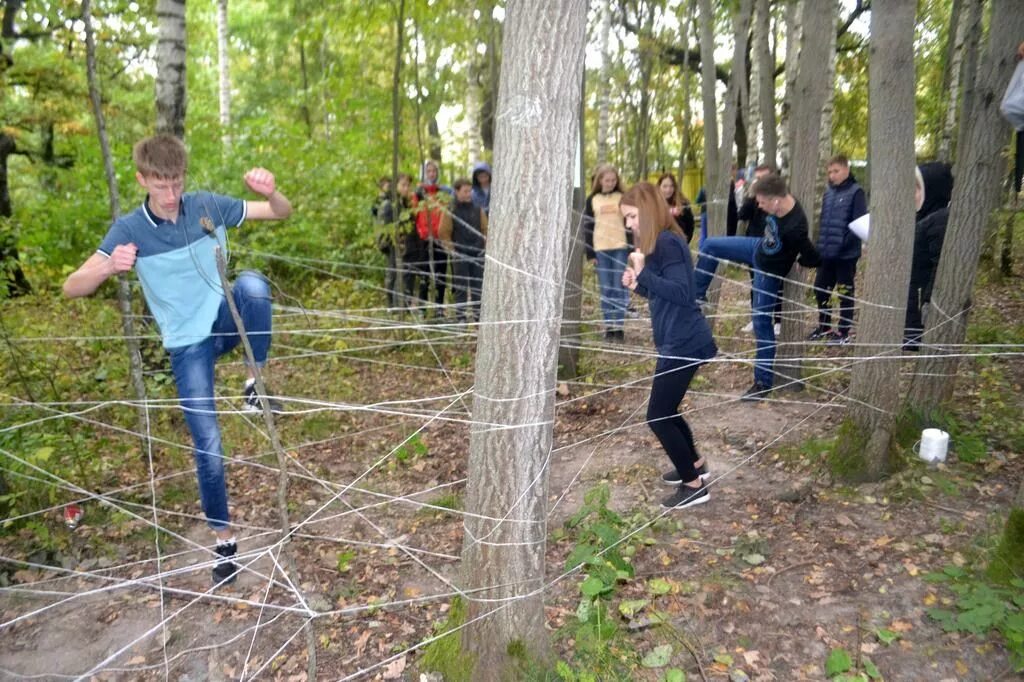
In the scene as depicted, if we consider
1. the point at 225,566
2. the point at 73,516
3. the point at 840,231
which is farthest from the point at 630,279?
the point at 840,231

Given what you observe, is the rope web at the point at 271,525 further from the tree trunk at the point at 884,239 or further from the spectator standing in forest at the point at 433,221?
the spectator standing in forest at the point at 433,221

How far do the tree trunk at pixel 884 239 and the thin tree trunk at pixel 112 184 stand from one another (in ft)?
11.5

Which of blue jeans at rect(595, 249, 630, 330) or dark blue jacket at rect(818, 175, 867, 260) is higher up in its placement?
dark blue jacket at rect(818, 175, 867, 260)

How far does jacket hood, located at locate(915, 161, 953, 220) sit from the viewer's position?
473 centimetres

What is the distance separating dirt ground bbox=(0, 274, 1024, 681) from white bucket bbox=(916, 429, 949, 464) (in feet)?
0.26

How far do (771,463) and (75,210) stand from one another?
23.6 feet

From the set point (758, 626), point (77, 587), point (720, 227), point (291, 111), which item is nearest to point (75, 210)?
point (77, 587)

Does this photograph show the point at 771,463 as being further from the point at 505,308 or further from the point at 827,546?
the point at 505,308

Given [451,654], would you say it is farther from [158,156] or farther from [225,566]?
[158,156]

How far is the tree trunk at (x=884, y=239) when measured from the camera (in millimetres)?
3041

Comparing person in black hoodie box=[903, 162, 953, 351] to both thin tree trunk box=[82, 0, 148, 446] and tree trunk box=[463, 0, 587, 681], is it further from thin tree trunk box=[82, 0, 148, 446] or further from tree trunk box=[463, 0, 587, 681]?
thin tree trunk box=[82, 0, 148, 446]

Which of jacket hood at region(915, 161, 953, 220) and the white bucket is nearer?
the white bucket

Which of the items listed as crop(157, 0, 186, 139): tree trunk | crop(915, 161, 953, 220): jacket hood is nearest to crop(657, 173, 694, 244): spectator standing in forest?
crop(915, 161, 953, 220): jacket hood

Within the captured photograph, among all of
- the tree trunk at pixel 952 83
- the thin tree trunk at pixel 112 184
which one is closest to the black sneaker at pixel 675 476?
the thin tree trunk at pixel 112 184
